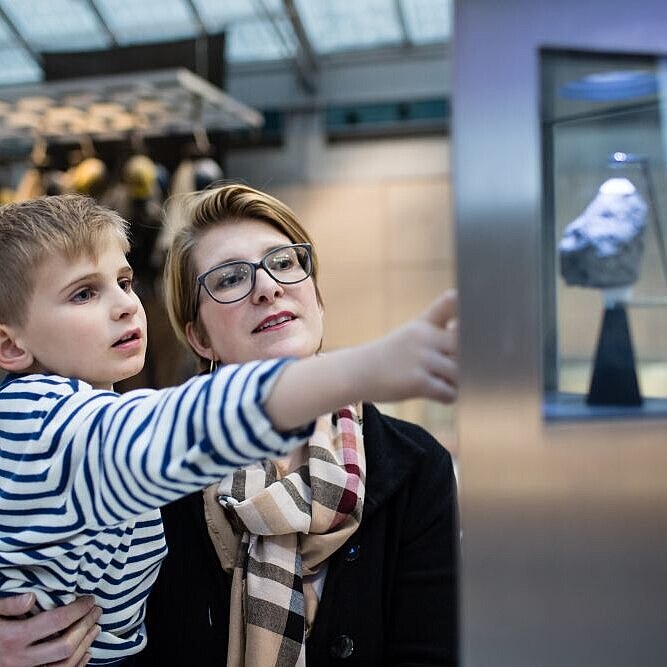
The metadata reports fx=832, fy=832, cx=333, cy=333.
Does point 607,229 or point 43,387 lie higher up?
point 607,229

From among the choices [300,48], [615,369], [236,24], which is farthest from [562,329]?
[236,24]

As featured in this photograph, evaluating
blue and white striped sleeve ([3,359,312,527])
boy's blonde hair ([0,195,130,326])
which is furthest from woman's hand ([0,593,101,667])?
boy's blonde hair ([0,195,130,326])

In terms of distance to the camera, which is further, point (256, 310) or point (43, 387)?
point (256, 310)

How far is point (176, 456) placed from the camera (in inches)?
27.3

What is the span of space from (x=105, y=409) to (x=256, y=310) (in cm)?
45

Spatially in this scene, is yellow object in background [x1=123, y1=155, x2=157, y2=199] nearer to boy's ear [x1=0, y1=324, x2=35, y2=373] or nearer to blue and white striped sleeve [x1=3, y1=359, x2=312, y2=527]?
boy's ear [x1=0, y1=324, x2=35, y2=373]

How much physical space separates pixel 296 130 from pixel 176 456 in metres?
6.96

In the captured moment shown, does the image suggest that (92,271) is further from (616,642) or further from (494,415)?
(616,642)

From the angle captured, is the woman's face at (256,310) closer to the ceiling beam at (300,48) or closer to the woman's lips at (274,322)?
the woman's lips at (274,322)

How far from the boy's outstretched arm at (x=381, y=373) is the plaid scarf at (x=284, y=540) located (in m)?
0.50

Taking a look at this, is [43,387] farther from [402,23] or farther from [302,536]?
[402,23]

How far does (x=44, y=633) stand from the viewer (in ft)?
3.08

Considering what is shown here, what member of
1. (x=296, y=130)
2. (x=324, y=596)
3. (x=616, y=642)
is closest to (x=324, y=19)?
(x=296, y=130)

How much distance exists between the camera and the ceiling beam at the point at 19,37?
23.2 ft
